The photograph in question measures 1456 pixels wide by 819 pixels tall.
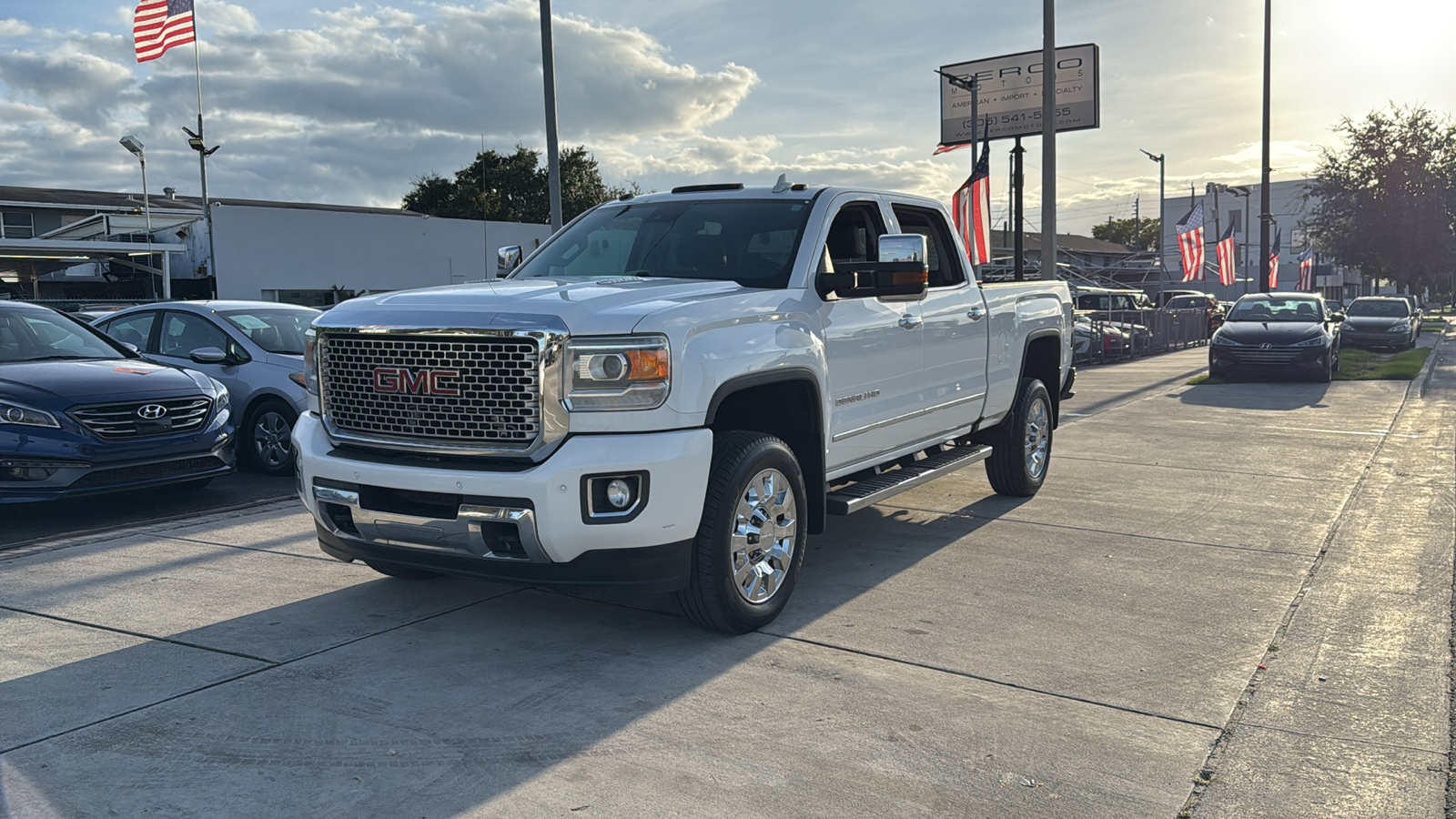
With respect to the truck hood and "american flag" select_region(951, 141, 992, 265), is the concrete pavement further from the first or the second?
"american flag" select_region(951, 141, 992, 265)

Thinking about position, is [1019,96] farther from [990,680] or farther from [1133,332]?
[990,680]

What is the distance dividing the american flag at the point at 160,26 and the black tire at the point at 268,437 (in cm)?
1958

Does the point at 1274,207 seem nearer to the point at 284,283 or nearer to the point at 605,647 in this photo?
the point at 284,283

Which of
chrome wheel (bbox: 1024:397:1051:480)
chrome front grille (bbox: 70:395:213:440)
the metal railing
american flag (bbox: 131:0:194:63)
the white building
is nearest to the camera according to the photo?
chrome front grille (bbox: 70:395:213:440)

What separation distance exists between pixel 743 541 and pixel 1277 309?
1756 cm

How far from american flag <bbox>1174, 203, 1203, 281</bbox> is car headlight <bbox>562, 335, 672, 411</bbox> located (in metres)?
33.7

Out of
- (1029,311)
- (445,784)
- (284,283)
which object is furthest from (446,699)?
(284,283)

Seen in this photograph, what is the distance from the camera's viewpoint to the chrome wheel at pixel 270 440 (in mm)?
9945

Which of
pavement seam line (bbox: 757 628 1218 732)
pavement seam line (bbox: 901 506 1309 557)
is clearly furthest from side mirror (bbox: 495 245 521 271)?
pavement seam line (bbox: 901 506 1309 557)

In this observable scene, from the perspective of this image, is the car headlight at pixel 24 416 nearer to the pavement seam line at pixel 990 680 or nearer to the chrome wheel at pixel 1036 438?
the pavement seam line at pixel 990 680

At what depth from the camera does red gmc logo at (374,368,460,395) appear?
184 inches

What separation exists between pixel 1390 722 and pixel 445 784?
3.30 m

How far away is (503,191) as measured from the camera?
63.0 m

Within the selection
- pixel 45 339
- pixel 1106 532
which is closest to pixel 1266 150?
pixel 1106 532
